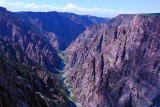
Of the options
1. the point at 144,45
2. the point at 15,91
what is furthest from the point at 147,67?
the point at 15,91

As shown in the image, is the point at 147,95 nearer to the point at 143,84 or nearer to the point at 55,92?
the point at 143,84

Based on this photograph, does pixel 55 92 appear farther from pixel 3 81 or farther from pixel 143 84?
pixel 3 81

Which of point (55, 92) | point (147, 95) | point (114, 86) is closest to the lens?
point (55, 92)

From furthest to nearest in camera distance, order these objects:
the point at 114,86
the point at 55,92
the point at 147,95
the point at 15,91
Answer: the point at 114,86 → the point at 147,95 → the point at 55,92 → the point at 15,91

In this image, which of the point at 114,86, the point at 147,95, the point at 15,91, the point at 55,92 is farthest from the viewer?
the point at 114,86

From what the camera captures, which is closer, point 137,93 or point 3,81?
point 3,81

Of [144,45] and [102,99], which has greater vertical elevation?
[144,45]

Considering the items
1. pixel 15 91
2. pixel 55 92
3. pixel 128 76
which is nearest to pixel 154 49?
pixel 128 76

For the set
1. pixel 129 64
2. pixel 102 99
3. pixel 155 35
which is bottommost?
pixel 102 99

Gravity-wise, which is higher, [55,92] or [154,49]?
[154,49]
